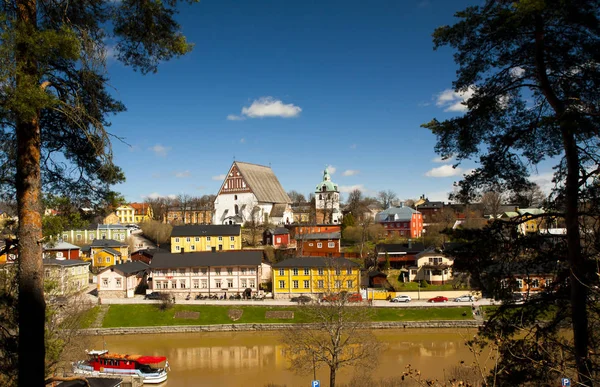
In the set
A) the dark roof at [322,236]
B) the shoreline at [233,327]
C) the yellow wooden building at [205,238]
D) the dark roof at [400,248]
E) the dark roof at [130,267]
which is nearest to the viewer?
the shoreline at [233,327]

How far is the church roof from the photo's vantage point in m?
56.7

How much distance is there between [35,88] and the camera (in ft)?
15.2

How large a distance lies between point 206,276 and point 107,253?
12.5 metres

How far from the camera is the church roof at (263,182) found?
56719mm

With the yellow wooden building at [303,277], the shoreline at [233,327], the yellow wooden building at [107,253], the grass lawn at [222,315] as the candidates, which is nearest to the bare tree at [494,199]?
the shoreline at [233,327]

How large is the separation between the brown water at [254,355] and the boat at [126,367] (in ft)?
1.66

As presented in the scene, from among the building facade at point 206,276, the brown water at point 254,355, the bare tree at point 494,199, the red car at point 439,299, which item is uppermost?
the bare tree at point 494,199

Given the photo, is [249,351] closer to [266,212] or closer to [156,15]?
[156,15]

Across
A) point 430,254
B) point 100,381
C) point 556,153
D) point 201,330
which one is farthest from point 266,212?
point 556,153

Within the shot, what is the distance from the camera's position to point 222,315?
28203 millimetres

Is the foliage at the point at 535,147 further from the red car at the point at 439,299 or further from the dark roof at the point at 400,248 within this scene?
the dark roof at the point at 400,248

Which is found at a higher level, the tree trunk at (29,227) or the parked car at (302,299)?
the tree trunk at (29,227)

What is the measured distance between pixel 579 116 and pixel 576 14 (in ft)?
5.06

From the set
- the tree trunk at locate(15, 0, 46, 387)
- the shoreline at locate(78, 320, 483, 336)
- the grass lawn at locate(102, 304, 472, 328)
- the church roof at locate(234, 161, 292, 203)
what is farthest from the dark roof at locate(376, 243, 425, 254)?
the tree trunk at locate(15, 0, 46, 387)
